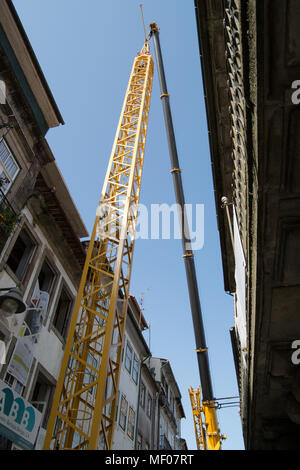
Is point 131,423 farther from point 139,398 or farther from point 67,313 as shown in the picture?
point 67,313

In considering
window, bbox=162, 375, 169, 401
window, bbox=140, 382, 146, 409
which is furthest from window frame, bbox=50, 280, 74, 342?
window, bbox=162, 375, 169, 401

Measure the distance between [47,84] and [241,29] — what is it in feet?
40.4

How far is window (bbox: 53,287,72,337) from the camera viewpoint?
1466 centimetres

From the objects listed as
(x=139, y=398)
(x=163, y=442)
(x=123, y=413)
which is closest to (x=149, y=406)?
(x=139, y=398)

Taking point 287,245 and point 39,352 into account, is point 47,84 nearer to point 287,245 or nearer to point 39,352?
point 39,352

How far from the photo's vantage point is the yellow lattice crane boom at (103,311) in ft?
40.1

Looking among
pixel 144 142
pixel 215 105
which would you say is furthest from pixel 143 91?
pixel 215 105

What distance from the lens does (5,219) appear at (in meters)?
10.5

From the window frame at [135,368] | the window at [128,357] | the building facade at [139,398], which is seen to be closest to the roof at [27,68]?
the building facade at [139,398]

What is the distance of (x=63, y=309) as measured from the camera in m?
15.4

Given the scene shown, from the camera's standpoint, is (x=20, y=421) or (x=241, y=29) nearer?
(x=241, y=29)

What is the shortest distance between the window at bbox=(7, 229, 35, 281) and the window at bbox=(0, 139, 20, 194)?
1885 mm

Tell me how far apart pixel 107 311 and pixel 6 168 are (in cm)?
692

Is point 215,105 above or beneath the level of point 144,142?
beneath
